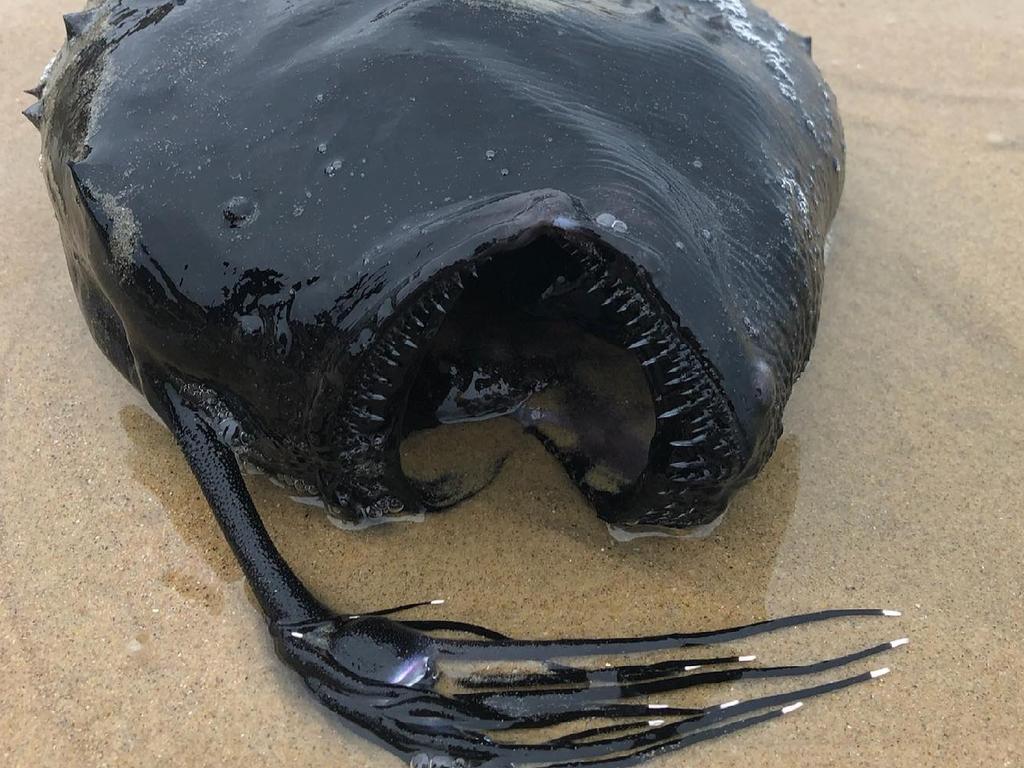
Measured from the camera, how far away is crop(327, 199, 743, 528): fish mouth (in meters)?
2.13

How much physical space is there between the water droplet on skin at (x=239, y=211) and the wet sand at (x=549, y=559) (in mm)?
909

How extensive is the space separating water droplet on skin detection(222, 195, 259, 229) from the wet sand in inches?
35.8

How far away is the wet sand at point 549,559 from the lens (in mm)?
2480

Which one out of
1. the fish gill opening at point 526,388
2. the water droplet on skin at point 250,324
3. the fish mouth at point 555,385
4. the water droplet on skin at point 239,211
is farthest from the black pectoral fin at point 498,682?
the water droplet on skin at point 239,211

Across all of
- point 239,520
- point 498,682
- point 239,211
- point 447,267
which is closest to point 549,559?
point 498,682

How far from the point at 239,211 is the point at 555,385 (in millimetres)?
1071

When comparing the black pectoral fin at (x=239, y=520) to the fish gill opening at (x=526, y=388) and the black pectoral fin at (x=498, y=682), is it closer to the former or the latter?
the black pectoral fin at (x=498, y=682)

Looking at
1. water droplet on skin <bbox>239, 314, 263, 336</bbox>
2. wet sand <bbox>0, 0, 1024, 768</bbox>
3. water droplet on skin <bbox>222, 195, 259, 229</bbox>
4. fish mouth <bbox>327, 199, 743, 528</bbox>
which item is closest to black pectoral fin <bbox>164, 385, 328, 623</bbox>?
wet sand <bbox>0, 0, 1024, 768</bbox>

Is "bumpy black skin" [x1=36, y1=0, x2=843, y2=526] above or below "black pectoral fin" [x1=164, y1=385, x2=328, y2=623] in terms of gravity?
above

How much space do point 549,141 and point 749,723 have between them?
5.23ft

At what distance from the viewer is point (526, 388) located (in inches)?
113

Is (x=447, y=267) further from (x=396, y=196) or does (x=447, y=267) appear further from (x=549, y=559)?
(x=549, y=559)

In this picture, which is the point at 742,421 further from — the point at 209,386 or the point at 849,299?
the point at 849,299

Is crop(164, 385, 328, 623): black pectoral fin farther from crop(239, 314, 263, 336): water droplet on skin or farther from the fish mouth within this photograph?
crop(239, 314, 263, 336): water droplet on skin
